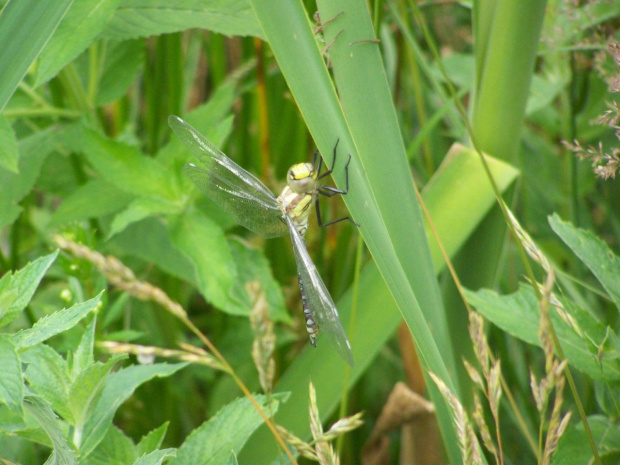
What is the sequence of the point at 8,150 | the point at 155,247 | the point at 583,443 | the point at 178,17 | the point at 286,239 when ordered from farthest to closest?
the point at 286,239 < the point at 155,247 < the point at 178,17 < the point at 8,150 < the point at 583,443

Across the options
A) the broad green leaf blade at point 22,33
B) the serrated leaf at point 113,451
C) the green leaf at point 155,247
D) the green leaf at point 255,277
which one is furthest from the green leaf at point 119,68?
the serrated leaf at point 113,451

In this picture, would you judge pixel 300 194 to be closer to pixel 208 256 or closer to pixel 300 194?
pixel 300 194

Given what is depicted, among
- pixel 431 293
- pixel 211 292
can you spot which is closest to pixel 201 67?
pixel 211 292

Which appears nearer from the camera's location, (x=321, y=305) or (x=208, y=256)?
(x=321, y=305)

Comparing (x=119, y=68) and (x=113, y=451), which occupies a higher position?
(x=119, y=68)

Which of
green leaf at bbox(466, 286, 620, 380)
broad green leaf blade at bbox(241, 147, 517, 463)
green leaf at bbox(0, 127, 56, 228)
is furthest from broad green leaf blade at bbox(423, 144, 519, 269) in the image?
green leaf at bbox(0, 127, 56, 228)

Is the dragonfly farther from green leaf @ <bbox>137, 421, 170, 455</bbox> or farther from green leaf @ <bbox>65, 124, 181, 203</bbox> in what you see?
green leaf @ <bbox>137, 421, 170, 455</bbox>

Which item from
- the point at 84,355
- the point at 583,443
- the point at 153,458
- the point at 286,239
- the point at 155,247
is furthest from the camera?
the point at 286,239

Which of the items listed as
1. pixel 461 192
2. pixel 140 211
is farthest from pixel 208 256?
pixel 461 192
